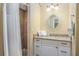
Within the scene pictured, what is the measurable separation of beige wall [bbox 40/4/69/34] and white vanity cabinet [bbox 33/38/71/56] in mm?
108

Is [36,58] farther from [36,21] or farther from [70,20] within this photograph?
[70,20]

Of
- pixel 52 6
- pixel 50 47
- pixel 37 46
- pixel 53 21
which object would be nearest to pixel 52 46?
pixel 50 47

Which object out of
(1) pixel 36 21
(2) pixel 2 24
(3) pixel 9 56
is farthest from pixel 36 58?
(2) pixel 2 24

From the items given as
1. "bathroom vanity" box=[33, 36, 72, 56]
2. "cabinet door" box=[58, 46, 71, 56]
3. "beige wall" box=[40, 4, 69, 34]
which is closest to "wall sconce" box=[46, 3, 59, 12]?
"beige wall" box=[40, 4, 69, 34]

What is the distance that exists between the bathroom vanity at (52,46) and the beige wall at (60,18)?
70 mm

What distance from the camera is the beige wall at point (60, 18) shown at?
1433 mm

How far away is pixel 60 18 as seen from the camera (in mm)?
1444

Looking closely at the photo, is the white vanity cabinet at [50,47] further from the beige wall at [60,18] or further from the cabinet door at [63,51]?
the beige wall at [60,18]

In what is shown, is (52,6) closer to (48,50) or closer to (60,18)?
(60,18)

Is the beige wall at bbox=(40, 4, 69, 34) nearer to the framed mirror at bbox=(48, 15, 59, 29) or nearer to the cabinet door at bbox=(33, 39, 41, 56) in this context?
the framed mirror at bbox=(48, 15, 59, 29)

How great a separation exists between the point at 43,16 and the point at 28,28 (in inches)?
7.7

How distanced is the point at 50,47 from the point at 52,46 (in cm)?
2

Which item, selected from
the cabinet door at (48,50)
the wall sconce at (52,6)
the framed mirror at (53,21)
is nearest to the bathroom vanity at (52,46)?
the cabinet door at (48,50)

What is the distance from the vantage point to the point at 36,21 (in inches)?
57.5
